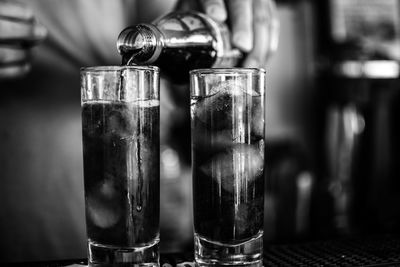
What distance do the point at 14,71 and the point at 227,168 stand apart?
1.24m

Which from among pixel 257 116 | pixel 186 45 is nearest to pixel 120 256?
pixel 257 116

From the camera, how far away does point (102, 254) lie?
0.97 m

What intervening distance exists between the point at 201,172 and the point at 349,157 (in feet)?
8.96

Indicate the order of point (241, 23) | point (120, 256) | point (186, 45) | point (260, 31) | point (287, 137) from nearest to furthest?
point (120, 256) → point (186, 45) → point (241, 23) → point (260, 31) → point (287, 137)

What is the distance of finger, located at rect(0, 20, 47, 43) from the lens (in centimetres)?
181

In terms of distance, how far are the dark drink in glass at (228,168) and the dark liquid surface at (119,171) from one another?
0.10 metres

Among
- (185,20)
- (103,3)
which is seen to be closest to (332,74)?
(103,3)

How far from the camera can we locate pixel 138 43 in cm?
103

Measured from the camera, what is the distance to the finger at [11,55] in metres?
1.86

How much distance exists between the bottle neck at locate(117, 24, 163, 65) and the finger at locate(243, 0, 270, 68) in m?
0.56

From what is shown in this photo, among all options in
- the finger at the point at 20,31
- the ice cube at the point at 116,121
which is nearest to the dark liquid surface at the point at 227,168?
the ice cube at the point at 116,121

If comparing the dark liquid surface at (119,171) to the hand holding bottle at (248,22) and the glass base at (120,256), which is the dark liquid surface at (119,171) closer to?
the glass base at (120,256)

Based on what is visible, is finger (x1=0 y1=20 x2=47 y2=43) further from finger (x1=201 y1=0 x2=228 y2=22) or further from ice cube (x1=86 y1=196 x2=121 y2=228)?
ice cube (x1=86 y1=196 x2=121 y2=228)

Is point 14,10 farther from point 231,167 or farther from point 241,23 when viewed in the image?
point 231,167
